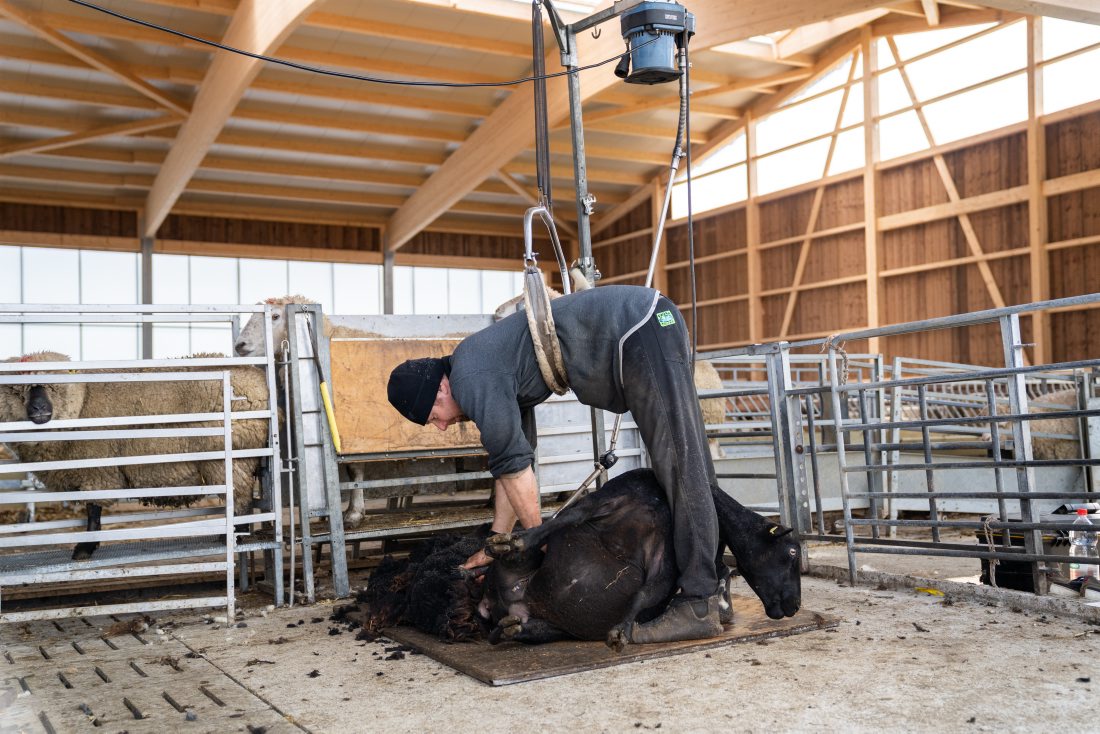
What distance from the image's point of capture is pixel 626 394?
3854mm

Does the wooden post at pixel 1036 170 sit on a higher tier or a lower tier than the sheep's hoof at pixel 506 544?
higher

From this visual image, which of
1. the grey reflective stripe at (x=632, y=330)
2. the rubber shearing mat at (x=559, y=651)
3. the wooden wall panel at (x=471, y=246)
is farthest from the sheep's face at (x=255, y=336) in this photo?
the wooden wall panel at (x=471, y=246)

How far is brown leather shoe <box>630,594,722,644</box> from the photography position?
376 centimetres

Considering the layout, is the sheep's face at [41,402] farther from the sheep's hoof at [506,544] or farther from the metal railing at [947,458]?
the metal railing at [947,458]

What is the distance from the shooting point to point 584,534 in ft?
12.5

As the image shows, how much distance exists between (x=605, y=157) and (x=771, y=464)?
12.9 m

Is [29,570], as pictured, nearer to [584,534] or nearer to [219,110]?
[584,534]

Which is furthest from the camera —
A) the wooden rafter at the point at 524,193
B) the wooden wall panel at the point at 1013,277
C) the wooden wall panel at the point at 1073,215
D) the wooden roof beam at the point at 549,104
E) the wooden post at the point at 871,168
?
the wooden rafter at the point at 524,193

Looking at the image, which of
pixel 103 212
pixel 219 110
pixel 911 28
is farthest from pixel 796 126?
pixel 103 212

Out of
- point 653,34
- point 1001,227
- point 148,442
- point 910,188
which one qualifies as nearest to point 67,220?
point 148,442

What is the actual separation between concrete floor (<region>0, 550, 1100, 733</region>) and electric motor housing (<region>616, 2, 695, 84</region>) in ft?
8.73

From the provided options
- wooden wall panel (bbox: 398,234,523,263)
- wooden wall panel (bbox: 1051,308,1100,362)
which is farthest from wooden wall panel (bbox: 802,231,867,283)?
wooden wall panel (bbox: 398,234,523,263)

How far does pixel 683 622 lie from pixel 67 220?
1868cm

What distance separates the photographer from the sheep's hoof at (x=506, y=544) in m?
3.66
